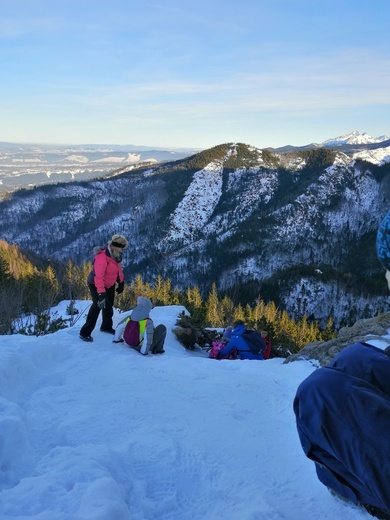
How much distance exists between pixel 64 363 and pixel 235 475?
357cm

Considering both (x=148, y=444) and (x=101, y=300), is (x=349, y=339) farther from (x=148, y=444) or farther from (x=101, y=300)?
(x=148, y=444)

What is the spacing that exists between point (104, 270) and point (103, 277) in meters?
0.15

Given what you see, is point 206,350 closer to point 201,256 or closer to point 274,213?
point 201,256

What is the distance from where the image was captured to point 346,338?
295 inches

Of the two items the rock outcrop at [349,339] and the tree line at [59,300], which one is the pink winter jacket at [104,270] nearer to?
the rock outcrop at [349,339]

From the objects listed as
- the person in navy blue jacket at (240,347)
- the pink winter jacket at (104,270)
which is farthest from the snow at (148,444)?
the person in navy blue jacket at (240,347)

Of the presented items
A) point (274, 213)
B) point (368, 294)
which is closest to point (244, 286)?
point (368, 294)

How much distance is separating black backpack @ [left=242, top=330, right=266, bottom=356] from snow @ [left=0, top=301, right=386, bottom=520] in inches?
133

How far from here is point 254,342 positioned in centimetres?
920

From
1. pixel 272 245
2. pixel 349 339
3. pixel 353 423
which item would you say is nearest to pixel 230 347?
pixel 349 339

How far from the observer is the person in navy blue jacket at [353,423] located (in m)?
1.63

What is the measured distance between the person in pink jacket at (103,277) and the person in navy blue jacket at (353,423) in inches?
238

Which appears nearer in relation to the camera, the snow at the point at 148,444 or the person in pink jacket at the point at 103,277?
the snow at the point at 148,444

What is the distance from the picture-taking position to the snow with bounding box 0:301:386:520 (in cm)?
255
